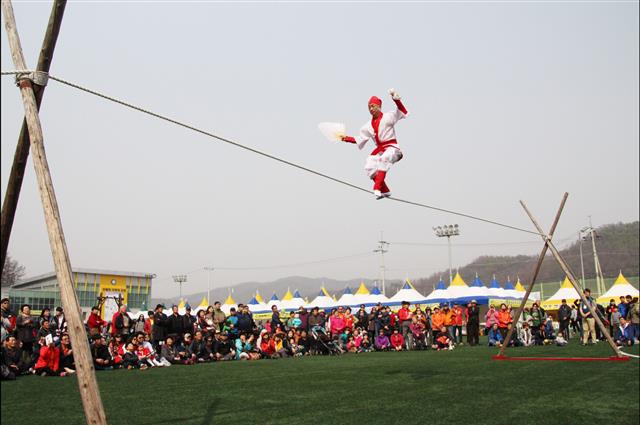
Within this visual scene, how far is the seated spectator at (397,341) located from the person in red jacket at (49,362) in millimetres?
8208

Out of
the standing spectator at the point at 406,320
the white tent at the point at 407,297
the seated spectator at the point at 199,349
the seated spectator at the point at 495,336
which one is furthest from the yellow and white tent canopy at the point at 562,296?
the seated spectator at the point at 199,349

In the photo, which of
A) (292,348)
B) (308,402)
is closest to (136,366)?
(292,348)

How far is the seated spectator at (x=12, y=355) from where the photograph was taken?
8758 mm

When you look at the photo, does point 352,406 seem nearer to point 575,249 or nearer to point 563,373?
point 563,373

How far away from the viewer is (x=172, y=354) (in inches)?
440

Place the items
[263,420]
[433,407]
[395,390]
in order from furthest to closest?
1. [395,390]
2. [433,407]
3. [263,420]

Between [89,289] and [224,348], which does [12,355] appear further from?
[89,289]

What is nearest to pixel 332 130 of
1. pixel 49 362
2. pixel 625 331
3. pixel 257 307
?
pixel 49 362

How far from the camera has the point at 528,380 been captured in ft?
24.4

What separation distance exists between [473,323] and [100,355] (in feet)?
29.5

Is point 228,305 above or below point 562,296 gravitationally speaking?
below

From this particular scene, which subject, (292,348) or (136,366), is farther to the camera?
(292,348)

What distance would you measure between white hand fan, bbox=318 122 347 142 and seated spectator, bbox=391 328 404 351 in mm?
9895

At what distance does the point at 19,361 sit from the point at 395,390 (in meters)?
5.97
